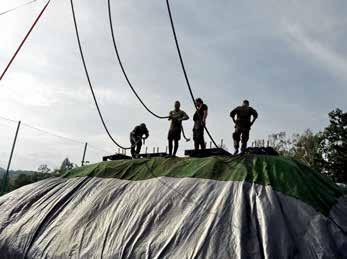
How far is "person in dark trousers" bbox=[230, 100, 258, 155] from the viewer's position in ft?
28.6

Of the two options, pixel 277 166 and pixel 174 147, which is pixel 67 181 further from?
pixel 277 166

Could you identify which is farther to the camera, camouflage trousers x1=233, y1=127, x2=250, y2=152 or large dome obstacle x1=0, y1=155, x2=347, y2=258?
camouflage trousers x1=233, y1=127, x2=250, y2=152

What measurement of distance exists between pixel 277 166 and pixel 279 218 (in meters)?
1.28

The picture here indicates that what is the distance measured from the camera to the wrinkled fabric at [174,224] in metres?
5.31

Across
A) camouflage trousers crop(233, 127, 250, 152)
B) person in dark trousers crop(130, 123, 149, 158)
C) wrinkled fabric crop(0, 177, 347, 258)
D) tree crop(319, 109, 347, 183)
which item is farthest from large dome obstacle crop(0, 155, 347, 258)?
tree crop(319, 109, 347, 183)

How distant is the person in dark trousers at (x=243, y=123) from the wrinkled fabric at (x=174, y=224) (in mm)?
2264

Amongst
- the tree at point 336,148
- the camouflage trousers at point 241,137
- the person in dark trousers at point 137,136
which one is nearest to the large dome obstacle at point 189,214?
the camouflage trousers at point 241,137

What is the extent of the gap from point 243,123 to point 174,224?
139 inches

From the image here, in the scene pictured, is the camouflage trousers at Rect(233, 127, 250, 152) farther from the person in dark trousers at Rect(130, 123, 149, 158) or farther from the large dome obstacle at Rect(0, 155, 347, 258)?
the person in dark trousers at Rect(130, 123, 149, 158)

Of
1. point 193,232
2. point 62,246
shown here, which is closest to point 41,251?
point 62,246

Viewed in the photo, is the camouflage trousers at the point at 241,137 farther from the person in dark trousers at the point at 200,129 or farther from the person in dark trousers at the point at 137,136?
the person in dark trousers at the point at 137,136

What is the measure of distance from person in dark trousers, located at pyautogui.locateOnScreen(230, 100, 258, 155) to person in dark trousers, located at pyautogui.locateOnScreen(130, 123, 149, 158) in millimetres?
3899

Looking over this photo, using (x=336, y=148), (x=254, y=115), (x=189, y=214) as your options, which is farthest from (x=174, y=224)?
(x=336, y=148)

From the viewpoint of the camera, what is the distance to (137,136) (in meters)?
11.9
